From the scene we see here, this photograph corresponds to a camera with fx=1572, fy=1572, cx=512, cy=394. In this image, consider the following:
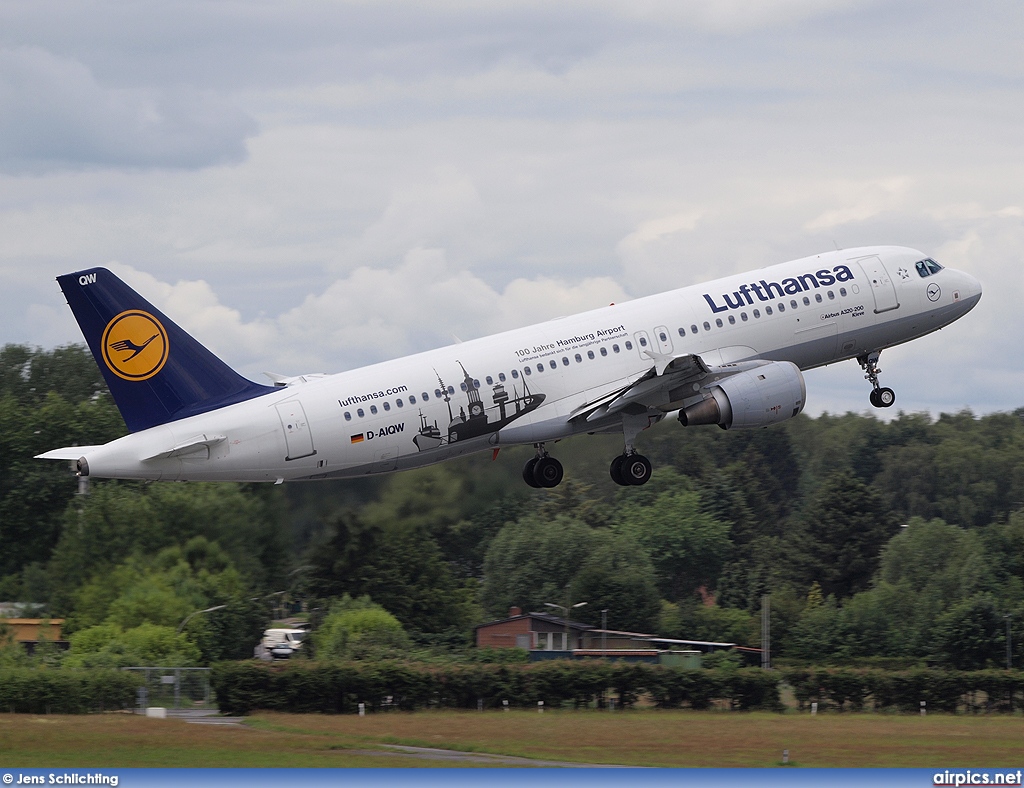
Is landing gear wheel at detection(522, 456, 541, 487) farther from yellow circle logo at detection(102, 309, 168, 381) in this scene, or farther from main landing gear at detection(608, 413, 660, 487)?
yellow circle logo at detection(102, 309, 168, 381)

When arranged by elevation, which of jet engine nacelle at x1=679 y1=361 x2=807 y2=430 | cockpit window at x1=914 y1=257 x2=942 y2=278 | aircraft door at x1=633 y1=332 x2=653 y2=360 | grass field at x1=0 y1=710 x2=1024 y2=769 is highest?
cockpit window at x1=914 y1=257 x2=942 y2=278

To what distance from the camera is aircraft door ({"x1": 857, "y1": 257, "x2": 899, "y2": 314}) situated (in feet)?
172

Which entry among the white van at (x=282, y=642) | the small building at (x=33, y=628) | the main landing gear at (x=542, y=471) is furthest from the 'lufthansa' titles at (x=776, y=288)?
the white van at (x=282, y=642)

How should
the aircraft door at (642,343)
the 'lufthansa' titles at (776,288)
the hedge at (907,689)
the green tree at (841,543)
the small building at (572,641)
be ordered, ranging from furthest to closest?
the green tree at (841,543) < the small building at (572,641) < the hedge at (907,689) < the 'lufthansa' titles at (776,288) < the aircraft door at (642,343)

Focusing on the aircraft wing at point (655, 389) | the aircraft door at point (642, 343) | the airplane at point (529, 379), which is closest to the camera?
the airplane at point (529, 379)

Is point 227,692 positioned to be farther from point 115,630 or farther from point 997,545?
point 997,545

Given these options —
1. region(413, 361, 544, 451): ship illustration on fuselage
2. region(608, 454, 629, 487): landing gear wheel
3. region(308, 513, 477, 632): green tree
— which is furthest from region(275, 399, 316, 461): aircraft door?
region(308, 513, 477, 632): green tree

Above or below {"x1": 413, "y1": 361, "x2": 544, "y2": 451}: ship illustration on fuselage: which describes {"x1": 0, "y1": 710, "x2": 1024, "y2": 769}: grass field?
below

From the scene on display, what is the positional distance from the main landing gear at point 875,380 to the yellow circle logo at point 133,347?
24.3m

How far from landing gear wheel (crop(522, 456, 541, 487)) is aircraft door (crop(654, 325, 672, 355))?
6.20 meters

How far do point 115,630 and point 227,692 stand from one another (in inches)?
636

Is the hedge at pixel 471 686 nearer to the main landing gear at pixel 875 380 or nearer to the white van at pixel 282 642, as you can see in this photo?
the main landing gear at pixel 875 380

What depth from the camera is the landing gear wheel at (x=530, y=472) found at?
52.5 metres

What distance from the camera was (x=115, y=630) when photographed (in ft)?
243
